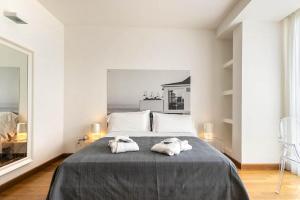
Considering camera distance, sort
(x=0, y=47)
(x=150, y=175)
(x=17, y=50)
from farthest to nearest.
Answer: (x=17, y=50), (x=0, y=47), (x=150, y=175)

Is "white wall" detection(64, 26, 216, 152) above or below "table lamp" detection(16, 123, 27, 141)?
above

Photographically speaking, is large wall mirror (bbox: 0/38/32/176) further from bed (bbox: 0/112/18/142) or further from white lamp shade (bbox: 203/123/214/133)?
white lamp shade (bbox: 203/123/214/133)

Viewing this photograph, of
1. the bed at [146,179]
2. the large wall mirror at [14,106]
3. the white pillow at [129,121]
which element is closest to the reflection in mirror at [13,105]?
the large wall mirror at [14,106]

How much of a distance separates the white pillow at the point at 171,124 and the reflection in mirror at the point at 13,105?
2.14 meters

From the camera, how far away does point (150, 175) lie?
192 cm

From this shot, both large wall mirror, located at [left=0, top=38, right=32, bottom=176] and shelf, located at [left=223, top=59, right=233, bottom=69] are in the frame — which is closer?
large wall mirror, located at [left=0, top=38, right=32, bottom=176]

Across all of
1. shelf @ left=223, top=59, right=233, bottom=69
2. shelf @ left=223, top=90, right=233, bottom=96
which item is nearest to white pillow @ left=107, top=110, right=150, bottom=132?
shelf @ left=223, top=90, right=233, bottom=96

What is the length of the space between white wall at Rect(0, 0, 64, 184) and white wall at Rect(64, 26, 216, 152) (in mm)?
194

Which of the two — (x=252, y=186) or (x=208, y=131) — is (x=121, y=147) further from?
(x=208, y=131)

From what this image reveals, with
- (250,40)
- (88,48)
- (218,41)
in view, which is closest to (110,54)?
(88,48)

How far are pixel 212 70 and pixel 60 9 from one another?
10.3ft

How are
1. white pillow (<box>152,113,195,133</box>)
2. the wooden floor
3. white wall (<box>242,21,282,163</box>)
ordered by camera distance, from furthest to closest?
white pillow (<box>152,113,195,133</box>), white wall (<box>242,21,282,163</box>), the wooden floor

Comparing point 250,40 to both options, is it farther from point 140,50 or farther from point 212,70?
point 140,50

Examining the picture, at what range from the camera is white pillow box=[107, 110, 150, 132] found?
12.3 ft
